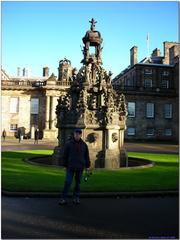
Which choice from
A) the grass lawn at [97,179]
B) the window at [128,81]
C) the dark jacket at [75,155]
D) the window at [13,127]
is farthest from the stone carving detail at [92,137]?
the window at [128,81]

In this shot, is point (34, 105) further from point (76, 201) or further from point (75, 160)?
point (76, 201)

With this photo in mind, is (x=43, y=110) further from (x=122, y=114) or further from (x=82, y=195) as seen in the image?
(x=82, y=195)

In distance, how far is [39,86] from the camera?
4881 cm

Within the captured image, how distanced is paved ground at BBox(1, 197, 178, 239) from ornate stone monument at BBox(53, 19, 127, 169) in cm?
599

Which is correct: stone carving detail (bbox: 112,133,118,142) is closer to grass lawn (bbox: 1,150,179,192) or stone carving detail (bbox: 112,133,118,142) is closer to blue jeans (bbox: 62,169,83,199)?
grass lawn (bbox: 1,150,179,192)

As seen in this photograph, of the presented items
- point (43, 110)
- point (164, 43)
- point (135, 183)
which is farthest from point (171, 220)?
point (164, 43)

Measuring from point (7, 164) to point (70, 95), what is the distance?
449 cm

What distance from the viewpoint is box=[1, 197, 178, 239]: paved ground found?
5.34 m

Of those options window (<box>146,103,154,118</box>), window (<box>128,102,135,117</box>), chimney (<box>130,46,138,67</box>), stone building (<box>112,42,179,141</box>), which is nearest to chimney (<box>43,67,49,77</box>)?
chimney (<box>130,46,138,67</box>)

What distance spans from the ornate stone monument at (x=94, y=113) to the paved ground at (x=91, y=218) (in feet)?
19.6

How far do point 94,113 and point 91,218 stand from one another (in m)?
8.20

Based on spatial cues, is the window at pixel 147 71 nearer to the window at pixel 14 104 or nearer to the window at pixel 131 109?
the window at pixel 131 109

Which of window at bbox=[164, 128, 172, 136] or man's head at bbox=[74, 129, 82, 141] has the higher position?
man's head at bbox=[74, 129, 82, 141]

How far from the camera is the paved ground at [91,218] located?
5340 millimetres
